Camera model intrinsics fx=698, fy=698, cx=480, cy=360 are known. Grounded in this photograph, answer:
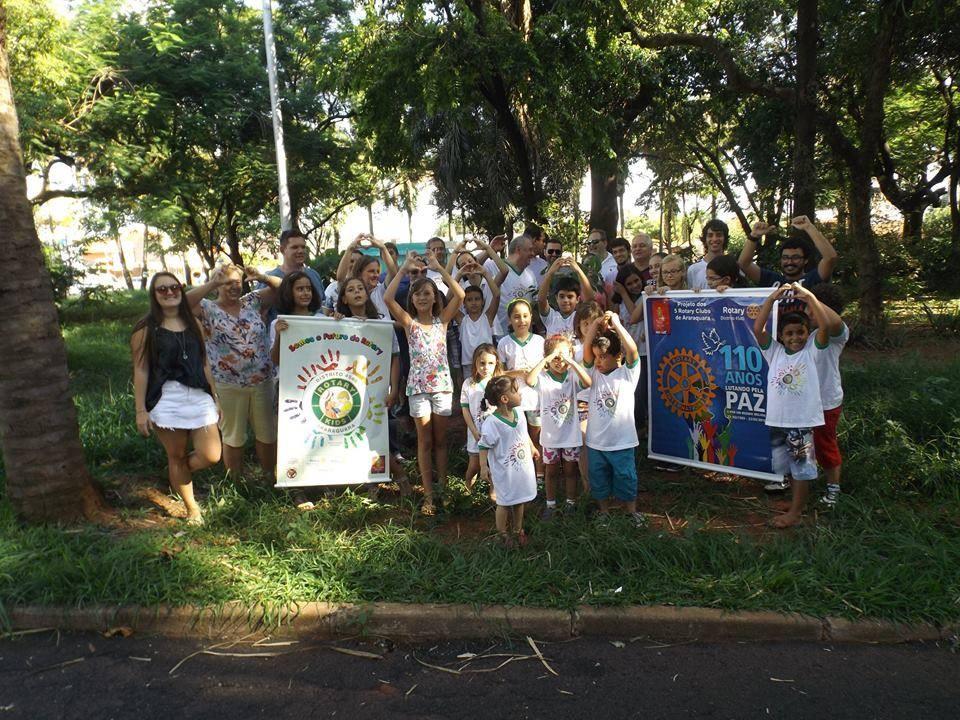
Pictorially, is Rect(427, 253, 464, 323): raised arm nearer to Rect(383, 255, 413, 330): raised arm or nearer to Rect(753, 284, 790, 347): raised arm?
Rect(383, 255, 413, 330): raised arm

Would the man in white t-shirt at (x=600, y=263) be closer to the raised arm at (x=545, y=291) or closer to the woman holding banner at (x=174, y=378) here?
the raised arm at (x=545, y=291)

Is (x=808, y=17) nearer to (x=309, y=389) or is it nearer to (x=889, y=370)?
(x=889, y=370)

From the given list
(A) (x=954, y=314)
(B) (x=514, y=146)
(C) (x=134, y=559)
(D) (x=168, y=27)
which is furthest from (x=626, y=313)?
(D) (x=168, y=27)

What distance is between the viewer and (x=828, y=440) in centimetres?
476

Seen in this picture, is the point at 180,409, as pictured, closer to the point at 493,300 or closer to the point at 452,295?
the point at 452,295

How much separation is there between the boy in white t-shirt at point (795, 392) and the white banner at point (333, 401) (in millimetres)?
2760

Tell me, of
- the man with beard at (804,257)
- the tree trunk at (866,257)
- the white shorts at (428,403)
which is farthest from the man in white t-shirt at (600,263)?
the tree trunk at (866,257)

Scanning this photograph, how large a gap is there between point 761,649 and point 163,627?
125 inches

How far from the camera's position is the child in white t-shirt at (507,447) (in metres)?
4.27

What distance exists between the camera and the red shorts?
474 centimetres

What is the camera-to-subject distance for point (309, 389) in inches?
206

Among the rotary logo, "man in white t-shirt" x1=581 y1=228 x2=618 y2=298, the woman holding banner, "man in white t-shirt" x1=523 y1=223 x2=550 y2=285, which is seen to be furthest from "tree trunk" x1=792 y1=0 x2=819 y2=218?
the woman holding banner

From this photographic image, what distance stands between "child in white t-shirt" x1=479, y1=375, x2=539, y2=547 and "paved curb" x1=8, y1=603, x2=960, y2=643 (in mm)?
728

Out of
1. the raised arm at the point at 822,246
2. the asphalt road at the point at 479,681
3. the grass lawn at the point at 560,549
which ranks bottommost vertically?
the asphalt road at the point at 479,681
